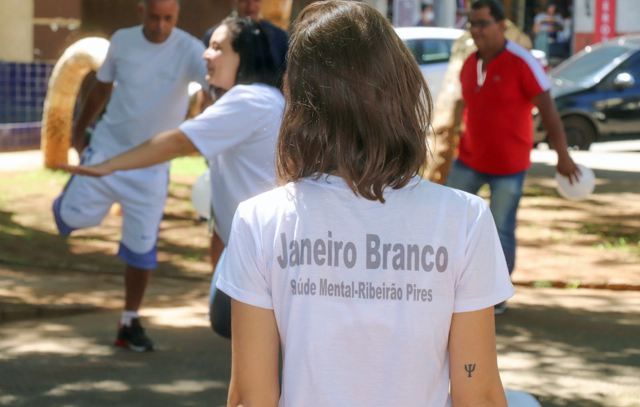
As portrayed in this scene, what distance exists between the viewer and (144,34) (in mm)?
7191

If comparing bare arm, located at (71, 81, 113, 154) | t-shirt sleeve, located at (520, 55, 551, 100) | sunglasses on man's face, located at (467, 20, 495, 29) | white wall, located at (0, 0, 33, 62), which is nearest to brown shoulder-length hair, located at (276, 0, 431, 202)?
bare arm, located at (71, 81, 113, 154)

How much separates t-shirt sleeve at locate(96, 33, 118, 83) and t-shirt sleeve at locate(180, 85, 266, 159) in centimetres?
250

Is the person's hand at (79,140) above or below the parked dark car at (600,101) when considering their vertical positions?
above

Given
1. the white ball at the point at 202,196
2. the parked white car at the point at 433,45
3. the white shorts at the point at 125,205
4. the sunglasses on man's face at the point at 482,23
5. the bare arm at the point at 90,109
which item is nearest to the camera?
the white shorts at the point at 125,205

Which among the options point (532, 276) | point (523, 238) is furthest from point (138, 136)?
point (523, 238)

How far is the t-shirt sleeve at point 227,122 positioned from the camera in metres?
4.69

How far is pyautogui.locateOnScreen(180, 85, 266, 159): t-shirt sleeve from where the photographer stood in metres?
4.69

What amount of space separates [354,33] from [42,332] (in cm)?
545

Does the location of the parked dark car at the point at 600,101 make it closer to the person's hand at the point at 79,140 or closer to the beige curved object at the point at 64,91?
the beige curved object at the point at 64,91

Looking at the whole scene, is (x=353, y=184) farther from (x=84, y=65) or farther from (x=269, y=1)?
(x=84, y=65)

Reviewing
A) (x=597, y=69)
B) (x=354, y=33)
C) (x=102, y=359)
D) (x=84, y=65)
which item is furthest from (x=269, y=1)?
(x=354, y=33)

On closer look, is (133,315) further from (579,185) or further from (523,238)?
(523,238)

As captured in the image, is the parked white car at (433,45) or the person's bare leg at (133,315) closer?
the person's bare leg at (133,315)

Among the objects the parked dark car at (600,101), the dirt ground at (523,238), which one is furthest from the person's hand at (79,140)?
the parked dark car at (600,101)
